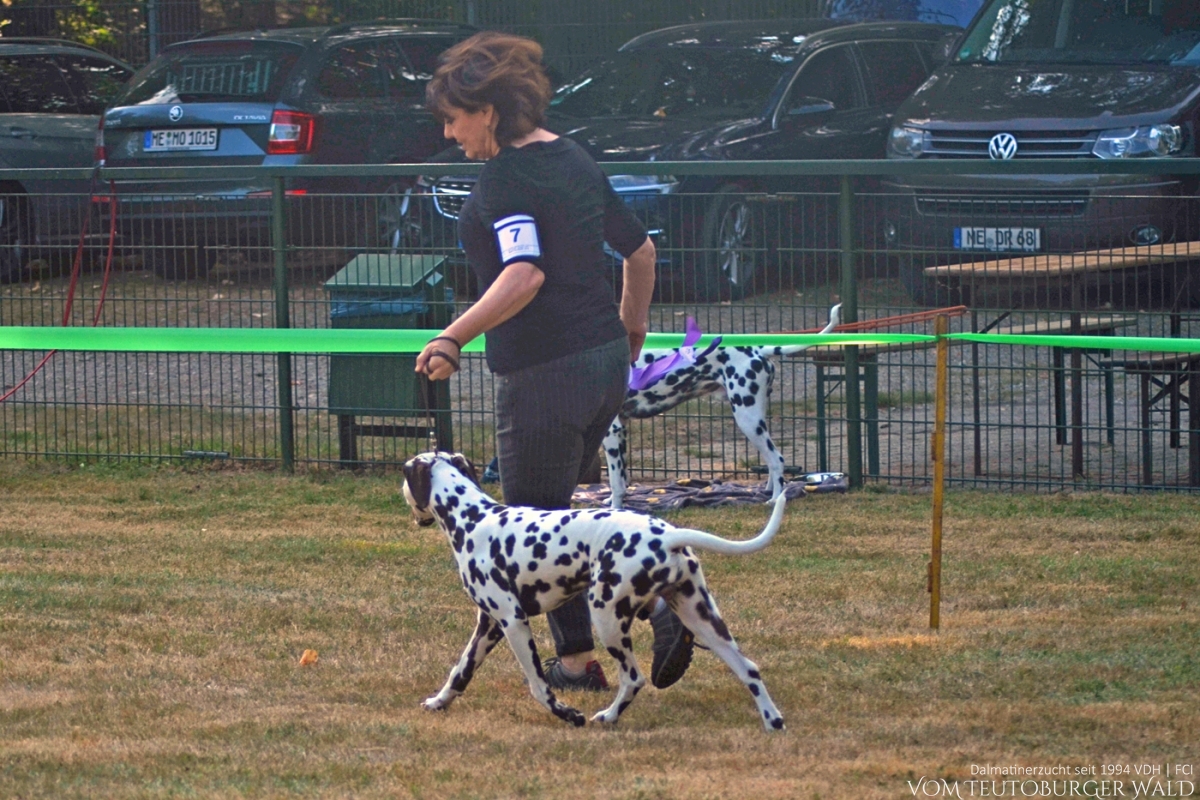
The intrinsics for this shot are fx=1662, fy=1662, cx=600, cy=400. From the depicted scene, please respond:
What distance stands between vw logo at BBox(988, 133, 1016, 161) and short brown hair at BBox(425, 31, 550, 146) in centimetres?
712

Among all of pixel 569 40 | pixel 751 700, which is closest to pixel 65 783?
pixel 751 700

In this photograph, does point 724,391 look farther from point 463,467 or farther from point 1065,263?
point 463,467

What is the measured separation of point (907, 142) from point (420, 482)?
7.93 metres

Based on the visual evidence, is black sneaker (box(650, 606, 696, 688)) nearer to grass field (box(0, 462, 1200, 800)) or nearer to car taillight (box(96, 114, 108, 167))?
grass field (box(0, 462, 1200, 800))

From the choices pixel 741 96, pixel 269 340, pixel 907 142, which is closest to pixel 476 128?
pixel 269 340

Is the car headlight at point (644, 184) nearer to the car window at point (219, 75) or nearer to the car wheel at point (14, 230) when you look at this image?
the car window at point (219, 75)

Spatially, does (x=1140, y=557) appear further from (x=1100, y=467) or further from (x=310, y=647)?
(x=310, y=647)

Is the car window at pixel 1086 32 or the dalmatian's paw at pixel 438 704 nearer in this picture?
the dalmatian's paw at pixel 438 704

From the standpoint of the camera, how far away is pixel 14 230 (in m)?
9.86

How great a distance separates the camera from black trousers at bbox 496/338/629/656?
475 centimetres

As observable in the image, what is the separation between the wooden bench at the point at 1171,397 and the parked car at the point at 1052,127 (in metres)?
0.59

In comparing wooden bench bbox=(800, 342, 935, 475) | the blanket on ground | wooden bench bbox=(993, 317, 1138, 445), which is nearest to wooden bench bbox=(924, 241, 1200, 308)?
wooden bench bbox=(993, 317, 1138, 445)

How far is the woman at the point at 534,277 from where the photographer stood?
4.60m

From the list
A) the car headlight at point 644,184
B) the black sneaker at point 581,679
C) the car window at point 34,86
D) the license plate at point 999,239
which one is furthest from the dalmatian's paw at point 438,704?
the car window at point 34,86
